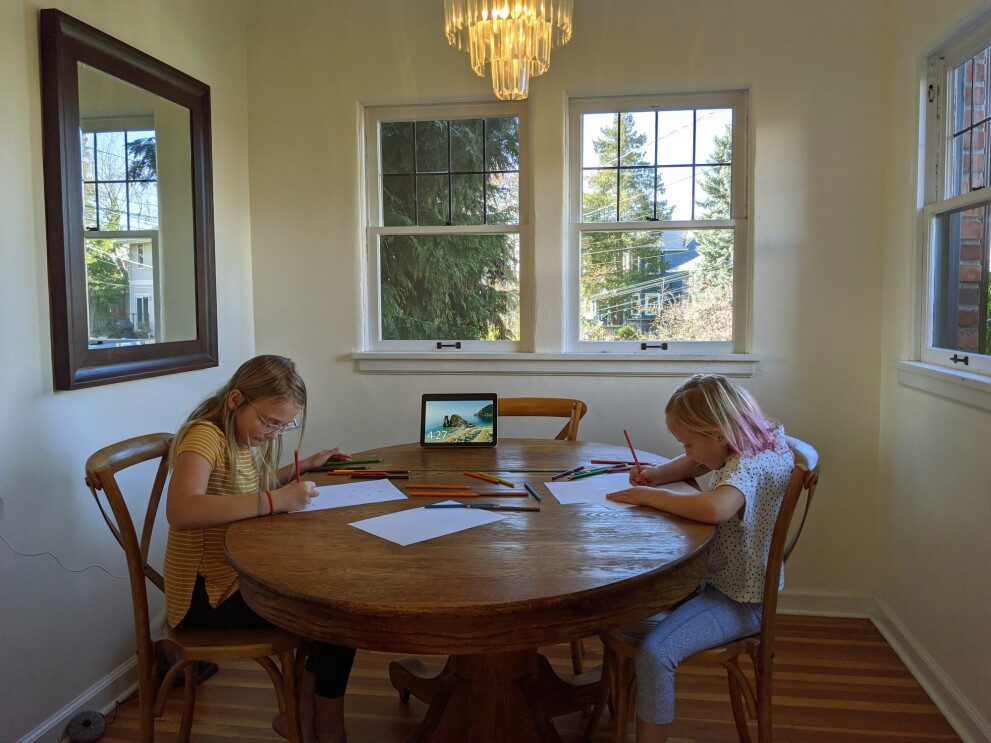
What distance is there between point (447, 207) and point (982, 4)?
2.01 metres

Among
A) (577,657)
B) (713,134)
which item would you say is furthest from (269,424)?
(713,134)

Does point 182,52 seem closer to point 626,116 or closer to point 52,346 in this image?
point 52,346

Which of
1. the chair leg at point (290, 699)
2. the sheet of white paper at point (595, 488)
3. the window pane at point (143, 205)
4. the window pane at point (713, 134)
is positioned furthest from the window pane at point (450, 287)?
the chair leg at point (290, 699)

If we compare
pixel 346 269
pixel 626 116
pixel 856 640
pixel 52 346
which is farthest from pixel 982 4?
pixel 52 346

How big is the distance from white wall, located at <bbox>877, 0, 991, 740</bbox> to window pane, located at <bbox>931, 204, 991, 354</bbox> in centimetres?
9

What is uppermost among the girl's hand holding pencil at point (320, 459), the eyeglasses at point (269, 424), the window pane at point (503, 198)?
the window pane at point (503, 198)

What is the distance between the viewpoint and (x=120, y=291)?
2420mm

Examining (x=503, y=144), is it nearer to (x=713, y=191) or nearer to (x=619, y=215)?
(x=619, y=215)

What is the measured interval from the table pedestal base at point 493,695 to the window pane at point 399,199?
6.08ft

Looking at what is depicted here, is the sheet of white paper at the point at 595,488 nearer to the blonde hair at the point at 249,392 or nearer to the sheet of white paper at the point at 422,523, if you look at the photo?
the sheet of white paper at the point at 422,523

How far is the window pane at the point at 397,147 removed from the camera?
3.30 meters

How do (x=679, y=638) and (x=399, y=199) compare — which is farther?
(x=399, y=199)

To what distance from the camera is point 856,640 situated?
279 cm

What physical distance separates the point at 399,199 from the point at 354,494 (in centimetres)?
180
